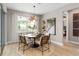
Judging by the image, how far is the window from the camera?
2703 millimetres

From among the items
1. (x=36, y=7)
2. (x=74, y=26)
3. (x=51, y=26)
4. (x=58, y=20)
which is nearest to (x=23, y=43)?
(x=51, y=26)

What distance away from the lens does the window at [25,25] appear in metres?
2.70

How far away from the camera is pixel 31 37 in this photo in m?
2.68

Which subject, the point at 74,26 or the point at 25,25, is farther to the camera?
the point at 74,26

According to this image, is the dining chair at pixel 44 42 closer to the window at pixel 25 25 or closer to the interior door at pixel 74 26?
the window at pixel 25 25

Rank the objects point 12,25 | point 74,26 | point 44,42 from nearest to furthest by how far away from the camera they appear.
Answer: point 12,25
point 44,42
point 74,26

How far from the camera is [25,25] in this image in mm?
2721

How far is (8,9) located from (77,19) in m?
1.96

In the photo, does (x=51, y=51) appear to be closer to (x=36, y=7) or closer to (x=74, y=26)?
(x=74, y=26)

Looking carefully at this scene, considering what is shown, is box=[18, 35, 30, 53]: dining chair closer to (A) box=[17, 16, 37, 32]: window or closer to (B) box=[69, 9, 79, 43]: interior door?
(A) box=[17, 16, 37, 32]: window

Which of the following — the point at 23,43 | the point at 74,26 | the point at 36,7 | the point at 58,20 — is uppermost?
the point at 36,7

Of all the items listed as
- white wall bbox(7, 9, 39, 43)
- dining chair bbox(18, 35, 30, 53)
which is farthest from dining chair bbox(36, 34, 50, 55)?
white wall bbox(7, 9, 39, 43)

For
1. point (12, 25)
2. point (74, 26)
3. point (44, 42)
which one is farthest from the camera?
point (74, 26)

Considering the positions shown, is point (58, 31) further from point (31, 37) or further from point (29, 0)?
point (29, 0)
